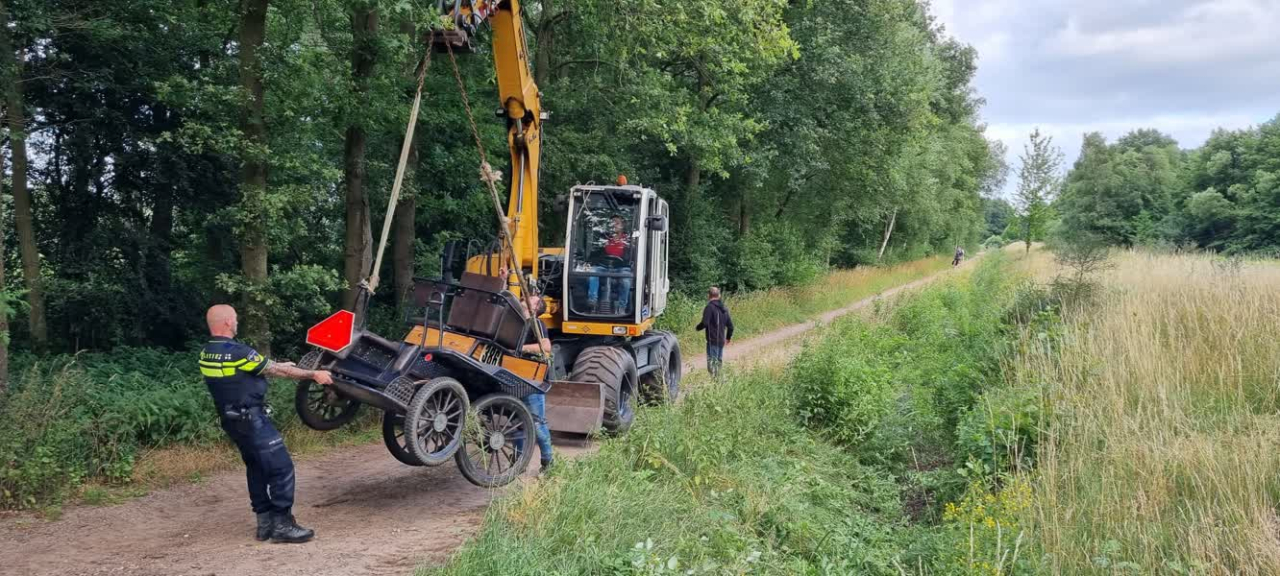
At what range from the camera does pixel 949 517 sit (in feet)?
18.9

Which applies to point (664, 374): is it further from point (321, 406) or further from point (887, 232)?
point (887, 232)

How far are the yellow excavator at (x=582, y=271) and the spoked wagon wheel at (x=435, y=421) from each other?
157cm

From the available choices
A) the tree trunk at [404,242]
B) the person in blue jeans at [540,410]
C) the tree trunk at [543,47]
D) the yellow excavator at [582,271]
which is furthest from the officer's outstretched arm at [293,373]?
the tree trunk at [543,47]

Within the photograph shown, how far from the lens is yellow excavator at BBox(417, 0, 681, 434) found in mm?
8156

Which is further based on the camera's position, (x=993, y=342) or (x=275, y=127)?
(x=993, y=342)

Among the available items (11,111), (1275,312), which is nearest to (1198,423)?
(1275,312)

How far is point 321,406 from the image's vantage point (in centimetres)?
660

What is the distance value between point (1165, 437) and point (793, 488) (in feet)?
8.94

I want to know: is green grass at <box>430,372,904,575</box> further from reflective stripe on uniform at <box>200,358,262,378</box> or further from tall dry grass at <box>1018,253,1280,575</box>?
reflective stripe on uniform at <box>200,358,262,378</box>

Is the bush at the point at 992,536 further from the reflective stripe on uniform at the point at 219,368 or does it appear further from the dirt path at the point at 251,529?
the reflective stripe on uniform at the point at 219,368

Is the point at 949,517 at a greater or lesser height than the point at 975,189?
lesser

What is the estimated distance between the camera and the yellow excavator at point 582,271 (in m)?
8.16

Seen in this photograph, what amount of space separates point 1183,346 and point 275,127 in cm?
970

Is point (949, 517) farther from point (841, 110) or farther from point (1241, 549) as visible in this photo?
point (841, 110)
